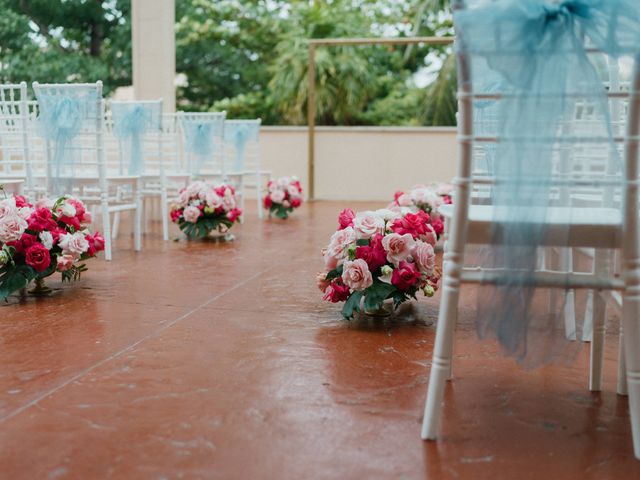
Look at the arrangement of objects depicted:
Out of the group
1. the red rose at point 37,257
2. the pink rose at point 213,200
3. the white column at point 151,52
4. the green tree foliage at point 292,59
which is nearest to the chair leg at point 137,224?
the pink rose at point 213,200

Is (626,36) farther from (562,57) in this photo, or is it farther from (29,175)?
(29,175)

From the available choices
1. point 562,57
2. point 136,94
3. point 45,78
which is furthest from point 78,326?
point 45,78

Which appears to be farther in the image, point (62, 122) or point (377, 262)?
point (62, 122)

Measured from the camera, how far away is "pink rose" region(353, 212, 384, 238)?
266cm

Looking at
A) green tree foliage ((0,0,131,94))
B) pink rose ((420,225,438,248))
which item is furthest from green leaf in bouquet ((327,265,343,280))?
green tree foliage ((0,0,131,94))

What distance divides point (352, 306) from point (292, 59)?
9.22m

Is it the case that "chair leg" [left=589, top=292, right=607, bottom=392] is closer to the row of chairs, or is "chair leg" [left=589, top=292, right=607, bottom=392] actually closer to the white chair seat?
the white chair seat

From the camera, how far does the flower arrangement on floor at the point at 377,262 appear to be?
259 centimetres

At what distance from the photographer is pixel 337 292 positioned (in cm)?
267

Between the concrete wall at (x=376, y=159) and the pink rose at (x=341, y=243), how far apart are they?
642 centimetres

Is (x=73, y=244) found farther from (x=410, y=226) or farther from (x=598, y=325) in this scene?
(x=598, y=325)

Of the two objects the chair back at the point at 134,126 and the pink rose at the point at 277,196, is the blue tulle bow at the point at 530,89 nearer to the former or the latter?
the chair back at the point at 134,126

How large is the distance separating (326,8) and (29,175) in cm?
893

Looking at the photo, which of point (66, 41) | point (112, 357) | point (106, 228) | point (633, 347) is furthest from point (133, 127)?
point (66, 41)
